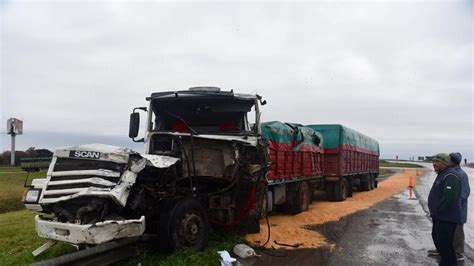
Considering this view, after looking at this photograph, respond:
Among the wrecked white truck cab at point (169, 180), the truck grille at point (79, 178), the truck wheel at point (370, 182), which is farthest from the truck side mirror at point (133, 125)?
the truck wheel at point (370, 182)

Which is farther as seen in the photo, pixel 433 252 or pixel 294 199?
pixel 294 199

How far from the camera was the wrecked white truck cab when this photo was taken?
18.4 ft

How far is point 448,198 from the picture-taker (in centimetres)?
600

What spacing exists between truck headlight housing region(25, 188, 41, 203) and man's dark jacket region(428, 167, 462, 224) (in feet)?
18.3

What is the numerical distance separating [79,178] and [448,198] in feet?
16.6

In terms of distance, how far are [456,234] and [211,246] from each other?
391cm

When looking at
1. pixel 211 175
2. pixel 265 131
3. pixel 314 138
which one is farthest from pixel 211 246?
pixel 314 138

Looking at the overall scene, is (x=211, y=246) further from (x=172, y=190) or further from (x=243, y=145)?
(x=243, y=145)

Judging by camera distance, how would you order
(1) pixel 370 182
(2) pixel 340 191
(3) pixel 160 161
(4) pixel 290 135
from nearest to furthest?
(3) pixel 160 161
(4) pixel 290 135
(2) pixel 340 191
(1) pixel 370 182

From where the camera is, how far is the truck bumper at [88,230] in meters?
5.26

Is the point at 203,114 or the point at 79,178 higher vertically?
the point at 203,114

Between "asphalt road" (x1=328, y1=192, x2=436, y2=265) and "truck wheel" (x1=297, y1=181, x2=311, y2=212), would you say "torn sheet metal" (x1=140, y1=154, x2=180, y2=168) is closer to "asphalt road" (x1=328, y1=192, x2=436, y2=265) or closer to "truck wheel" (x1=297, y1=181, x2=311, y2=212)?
"asphalt road" (x1=328, y1=192, x2=436, y2=265)

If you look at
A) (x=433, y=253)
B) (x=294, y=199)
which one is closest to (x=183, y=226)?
(x=433, y=253)

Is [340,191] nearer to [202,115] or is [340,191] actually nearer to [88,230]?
[202,115]
